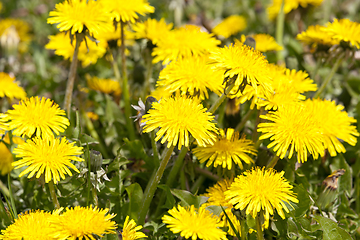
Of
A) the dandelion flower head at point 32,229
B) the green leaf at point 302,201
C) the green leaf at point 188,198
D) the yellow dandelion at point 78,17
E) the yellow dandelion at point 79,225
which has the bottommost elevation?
the green leaf at point 302,201

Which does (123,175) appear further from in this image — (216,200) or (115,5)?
(115,5)

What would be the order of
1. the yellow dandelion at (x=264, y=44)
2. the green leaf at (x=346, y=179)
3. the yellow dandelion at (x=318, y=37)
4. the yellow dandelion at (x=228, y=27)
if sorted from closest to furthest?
1. the green leaf at (x=346, y=179)
2. the yellow dandelion at (x=318, y=37)
3. the yellow dandelion at (x=264, y=44)
4. the yellow dandelion at (x=228, y=27)

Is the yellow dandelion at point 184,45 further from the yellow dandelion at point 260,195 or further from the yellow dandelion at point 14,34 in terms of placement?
the yellow dandelion at point 14,34

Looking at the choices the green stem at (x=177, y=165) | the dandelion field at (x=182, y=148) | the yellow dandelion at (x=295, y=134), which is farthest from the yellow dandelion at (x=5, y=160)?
the yellow dandelion at (x=295, y=134)

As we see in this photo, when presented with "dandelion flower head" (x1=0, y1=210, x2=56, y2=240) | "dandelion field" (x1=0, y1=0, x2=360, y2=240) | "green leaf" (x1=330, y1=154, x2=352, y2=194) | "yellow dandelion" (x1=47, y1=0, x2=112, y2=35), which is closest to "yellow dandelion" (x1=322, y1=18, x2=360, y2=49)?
"dandelion field" (x1=0, y1=0, x2=360, y2=240)

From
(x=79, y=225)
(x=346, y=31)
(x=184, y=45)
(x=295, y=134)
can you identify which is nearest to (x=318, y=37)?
(x=346, y=31)

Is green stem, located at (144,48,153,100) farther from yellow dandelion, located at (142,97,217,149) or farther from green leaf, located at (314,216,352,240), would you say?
green leaf, located at (314,216,352,240)

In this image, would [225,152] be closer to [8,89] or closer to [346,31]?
[346,31]
